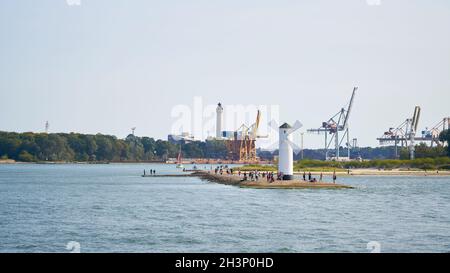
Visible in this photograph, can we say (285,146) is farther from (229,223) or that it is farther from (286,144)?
(229,223)

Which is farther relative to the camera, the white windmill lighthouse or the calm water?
the white windmill lighthouse

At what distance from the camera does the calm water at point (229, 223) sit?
3894cm

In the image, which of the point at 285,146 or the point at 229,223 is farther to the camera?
the point at 285,146

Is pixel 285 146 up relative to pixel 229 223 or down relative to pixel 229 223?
up

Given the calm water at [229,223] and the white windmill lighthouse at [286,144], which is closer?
the calm water at [229,223]

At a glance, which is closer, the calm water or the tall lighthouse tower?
the calm water

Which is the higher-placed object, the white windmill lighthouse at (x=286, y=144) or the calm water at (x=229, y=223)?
the white windmill lighthouse at (x=286, y=144)

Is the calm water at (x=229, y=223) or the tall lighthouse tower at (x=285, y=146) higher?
the tall lighthouse tower at (x=285, y=146)

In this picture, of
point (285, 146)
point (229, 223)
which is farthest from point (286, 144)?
point (229, 223)

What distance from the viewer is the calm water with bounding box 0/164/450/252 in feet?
128

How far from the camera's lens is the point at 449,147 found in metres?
173

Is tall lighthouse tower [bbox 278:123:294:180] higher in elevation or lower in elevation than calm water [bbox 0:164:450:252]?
higher

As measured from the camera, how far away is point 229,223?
49438 millimetres
